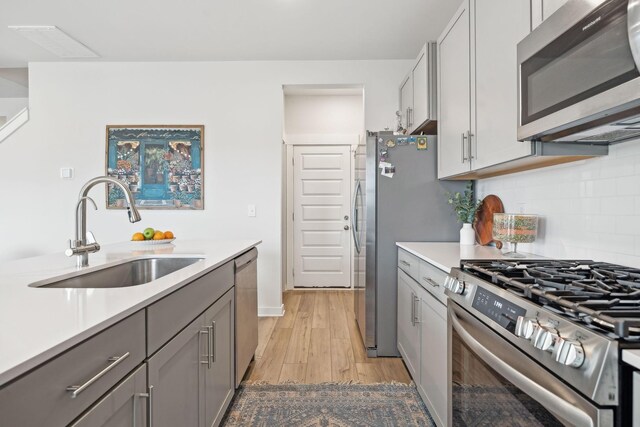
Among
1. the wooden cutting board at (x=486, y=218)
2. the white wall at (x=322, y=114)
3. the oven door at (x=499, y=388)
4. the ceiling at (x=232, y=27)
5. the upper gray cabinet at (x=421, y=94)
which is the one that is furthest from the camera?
the white wall at (x=322, y=114)

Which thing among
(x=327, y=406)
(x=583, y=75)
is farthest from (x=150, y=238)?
(x=583, y=75)

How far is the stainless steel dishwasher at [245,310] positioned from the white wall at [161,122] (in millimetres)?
1327

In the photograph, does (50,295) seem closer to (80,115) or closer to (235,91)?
(235,91)

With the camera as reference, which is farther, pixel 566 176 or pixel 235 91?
pixel 235 91

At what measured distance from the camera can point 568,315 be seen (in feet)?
2.59

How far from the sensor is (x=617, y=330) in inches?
25.7

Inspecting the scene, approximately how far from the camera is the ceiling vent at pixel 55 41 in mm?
3092

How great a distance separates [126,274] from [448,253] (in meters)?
1.67

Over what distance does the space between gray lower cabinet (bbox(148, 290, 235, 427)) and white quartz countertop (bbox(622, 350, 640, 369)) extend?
1092mm

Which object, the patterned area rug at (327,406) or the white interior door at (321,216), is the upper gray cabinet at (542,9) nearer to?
the patterned area rug at (327,406)

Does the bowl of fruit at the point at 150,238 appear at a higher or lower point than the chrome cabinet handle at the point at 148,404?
higher

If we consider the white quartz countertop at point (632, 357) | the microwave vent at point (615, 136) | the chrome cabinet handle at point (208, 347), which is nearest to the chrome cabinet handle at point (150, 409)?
the chrome cabinet handle at point (208, 347)

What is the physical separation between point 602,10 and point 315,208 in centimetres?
411

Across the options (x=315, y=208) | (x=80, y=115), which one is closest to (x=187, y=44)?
(x=80, y=115)
